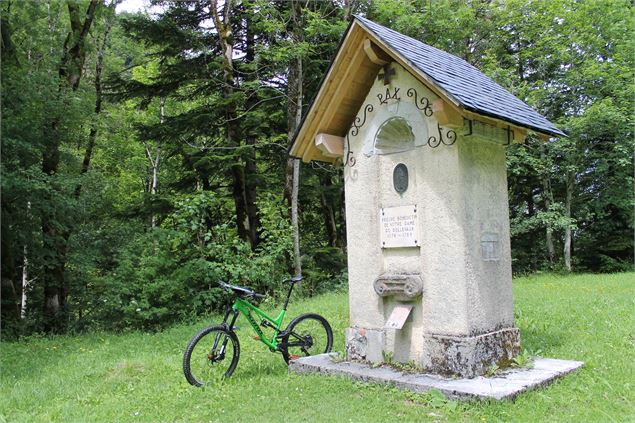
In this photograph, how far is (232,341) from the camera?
20.0ft

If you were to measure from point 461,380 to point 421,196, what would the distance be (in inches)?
79.0

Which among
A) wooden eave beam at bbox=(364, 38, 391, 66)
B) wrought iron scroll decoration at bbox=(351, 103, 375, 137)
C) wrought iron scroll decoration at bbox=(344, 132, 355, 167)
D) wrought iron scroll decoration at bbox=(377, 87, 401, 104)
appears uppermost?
wooden eave beam at bbox=(364, 38, 391, 66)

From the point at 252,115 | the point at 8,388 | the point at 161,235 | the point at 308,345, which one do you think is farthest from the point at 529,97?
the point at 8,388

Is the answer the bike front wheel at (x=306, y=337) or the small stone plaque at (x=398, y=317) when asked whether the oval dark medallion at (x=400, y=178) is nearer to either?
the small stone plaque at (x=398, y=317)

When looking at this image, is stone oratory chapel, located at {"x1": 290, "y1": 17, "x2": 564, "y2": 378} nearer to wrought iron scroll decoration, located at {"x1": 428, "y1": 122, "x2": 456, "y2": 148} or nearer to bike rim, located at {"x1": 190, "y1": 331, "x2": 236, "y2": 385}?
wrought iron scroll decoration, located at {"x1": 428, "y1": 122, "x2": 456, "y2": 148}

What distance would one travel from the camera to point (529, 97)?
17391 millimetres

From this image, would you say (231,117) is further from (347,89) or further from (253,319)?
(253,319)

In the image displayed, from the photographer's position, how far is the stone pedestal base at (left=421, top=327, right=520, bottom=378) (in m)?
5.30

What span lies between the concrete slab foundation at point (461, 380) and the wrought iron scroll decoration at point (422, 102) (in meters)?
2.90

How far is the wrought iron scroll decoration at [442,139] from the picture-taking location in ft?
18.3

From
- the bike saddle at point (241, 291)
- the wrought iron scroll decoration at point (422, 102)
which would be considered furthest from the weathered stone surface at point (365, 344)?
the wrought iron scroll decoration at point (422, 102)

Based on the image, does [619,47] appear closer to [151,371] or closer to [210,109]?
[210,109]

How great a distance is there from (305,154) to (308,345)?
8.55ft

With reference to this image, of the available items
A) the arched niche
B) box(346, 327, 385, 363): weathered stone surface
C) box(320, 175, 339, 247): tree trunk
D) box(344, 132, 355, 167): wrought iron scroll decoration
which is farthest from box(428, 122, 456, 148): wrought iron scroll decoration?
box(320, 175, 339, 247): tree trunk
